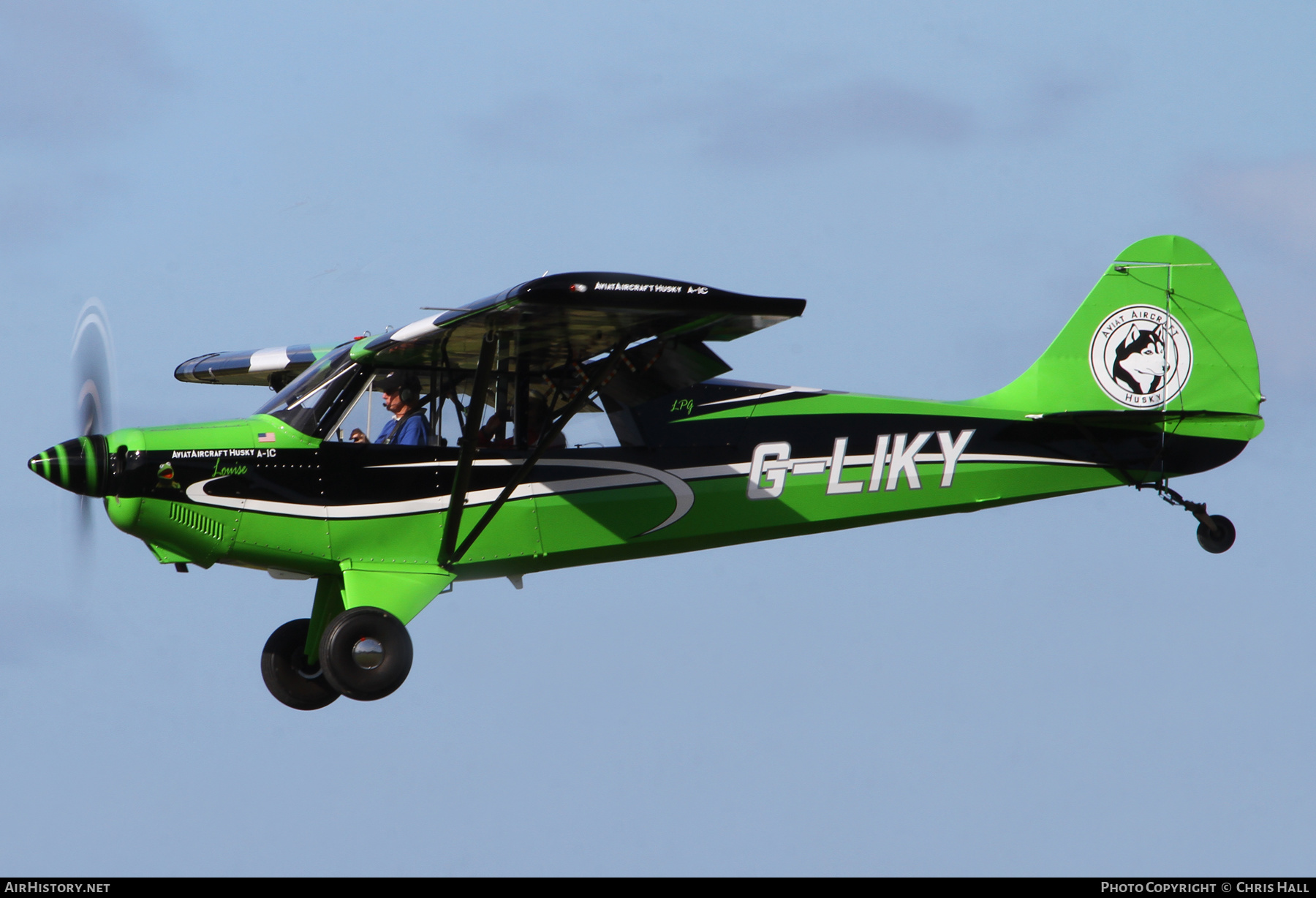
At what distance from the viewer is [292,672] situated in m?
12.6

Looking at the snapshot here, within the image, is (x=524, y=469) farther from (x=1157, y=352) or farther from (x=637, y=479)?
(x=1157, y=352)

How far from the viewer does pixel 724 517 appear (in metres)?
12.6

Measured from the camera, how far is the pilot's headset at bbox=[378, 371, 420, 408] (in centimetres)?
1182

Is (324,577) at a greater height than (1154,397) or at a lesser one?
lesser

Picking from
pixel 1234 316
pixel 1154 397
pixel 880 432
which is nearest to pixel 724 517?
pixel 880 432

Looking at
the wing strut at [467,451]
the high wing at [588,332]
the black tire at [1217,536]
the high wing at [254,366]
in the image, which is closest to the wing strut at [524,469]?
the wing strut at [467,451]

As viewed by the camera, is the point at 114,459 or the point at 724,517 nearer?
the point at 114,459

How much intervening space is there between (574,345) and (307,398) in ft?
6.66

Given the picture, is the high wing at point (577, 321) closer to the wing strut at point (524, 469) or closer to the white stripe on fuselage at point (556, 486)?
the wing strut at point (524, 469)

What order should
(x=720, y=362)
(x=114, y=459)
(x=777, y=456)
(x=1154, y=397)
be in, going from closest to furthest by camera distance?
(x=114, y=459) < (x=720, y=362) < (x=777, y=456) < (x=1154, y=397)

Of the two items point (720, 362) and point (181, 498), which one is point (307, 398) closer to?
point (181, 498)

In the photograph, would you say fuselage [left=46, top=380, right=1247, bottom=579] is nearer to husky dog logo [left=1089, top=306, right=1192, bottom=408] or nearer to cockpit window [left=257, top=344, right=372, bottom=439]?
cockpit window [left=257, top=344, right=372, bottom=439]

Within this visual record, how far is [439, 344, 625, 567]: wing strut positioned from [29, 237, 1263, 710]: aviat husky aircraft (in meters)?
0.02

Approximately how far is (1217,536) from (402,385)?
7.06 metres
